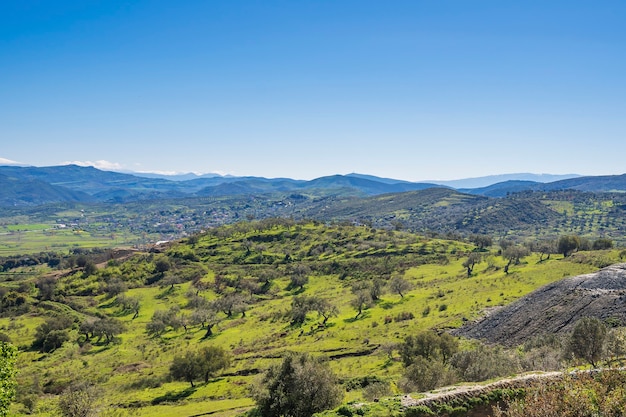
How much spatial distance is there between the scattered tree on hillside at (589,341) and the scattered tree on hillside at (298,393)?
21.4m

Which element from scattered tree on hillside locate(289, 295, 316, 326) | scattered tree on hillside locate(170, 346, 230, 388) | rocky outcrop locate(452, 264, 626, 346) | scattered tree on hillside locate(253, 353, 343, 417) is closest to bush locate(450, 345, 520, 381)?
scattered tree on hillside locate(253, 353, 343, 417)

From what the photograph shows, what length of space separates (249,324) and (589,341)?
262 ft

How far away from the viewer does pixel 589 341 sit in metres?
34.1

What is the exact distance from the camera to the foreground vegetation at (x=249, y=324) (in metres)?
47.3

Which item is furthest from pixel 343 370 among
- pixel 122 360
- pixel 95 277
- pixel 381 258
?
pixel 95 277

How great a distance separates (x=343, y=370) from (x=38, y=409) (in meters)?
42.5

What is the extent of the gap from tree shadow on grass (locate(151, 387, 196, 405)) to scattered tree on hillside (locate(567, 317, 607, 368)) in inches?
1889

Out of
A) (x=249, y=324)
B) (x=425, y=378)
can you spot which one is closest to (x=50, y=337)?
(x=249, y=324)

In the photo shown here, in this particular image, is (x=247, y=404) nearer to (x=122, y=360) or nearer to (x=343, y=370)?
(x=343, y=370)

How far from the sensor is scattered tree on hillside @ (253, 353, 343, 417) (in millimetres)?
31906

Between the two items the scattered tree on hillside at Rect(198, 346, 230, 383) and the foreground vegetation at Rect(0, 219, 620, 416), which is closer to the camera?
the foreground vegetation at Rect(0, 219, 620, 416)

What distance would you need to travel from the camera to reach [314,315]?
10194 centimetres

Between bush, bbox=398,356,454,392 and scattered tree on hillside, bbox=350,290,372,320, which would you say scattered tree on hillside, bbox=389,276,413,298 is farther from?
bush, bbox=398,356,454,392

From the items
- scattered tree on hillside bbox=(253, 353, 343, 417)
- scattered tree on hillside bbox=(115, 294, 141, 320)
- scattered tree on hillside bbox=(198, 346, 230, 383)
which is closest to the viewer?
scattered tree on hillside bbox=(253, 353, 343, 417)
